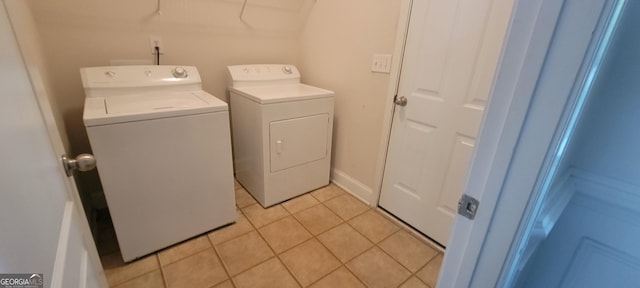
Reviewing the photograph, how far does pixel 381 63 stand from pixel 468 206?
1.45 metres

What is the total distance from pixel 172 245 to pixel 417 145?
1.71 meters

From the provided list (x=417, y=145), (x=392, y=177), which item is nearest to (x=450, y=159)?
(x=417, y=145)

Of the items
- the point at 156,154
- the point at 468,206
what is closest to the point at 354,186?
the point at 156,154

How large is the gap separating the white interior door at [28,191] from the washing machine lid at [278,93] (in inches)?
52.3

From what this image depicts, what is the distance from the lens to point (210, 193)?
1725 millimetres

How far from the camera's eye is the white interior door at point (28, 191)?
1.02 ft

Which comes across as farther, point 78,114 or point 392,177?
point 392,177

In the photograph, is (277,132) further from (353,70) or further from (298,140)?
(353,70)

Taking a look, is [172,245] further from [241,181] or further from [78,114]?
[78,114]

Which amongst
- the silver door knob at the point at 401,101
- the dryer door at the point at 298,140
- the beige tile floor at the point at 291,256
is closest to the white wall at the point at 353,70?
the silver door knob at the point at 401,101

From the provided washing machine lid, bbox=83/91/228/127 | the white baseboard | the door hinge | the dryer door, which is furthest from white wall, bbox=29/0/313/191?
the door hinge

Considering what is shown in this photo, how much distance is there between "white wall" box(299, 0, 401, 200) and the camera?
187 centimetres

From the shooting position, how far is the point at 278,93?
80.3 inches

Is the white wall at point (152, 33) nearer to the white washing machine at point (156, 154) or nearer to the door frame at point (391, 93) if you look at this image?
the white washing machine at point (156, 154)
